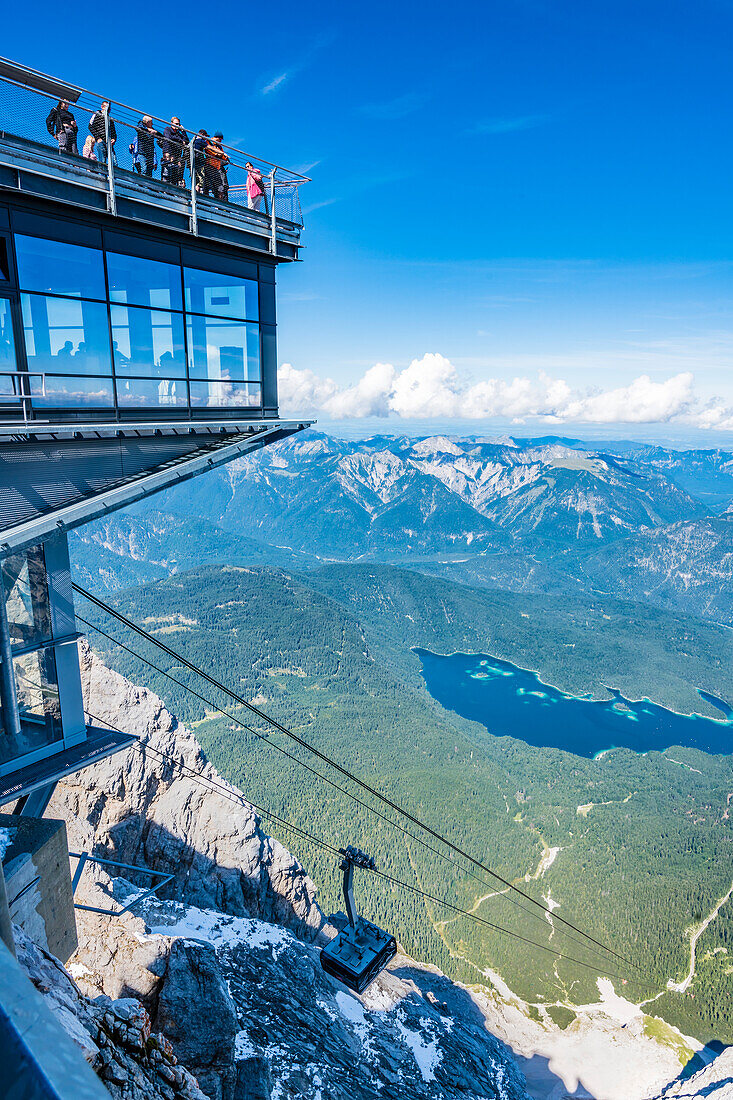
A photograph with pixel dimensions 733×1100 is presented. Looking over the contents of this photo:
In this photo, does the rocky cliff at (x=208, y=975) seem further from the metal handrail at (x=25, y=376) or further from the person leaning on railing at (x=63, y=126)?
the person leaning on railing at (x=63, y=126)

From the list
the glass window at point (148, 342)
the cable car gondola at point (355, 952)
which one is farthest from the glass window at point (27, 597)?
the cable car gondola at point (355, 952)

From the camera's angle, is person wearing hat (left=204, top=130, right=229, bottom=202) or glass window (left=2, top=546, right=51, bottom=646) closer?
glass window (left=2, top=546, right=51, bottom=646)

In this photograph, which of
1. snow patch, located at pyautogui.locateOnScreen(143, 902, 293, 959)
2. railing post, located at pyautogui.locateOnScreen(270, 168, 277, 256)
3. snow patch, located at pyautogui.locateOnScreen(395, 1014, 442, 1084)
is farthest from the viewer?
snow patch, located at pyautogui.locateOnScreen(395, 1014, 442, 1084)

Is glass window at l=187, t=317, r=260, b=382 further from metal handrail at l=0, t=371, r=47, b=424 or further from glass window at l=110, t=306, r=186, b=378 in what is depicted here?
metal handrail at l=0, t=371, r=47, b=424

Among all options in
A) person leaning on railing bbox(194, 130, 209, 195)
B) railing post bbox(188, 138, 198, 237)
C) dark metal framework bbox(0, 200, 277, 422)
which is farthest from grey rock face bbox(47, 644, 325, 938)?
person leaning on railing bbox(194, 130, 209, 195)

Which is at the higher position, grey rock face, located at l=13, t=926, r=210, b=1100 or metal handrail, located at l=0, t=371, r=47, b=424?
metal handrail, located at l=0, t=371, r=47, b=424
